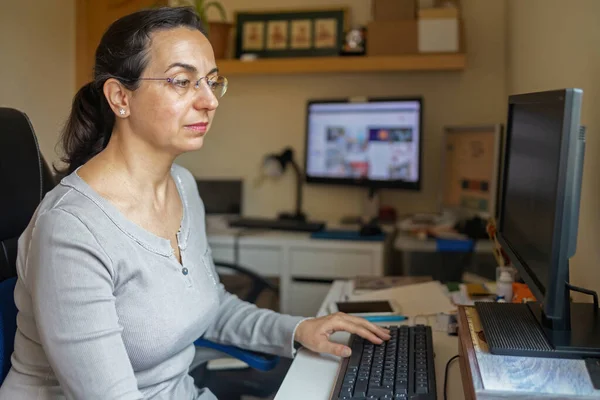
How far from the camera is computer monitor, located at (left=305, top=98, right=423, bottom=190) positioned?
9.16ft

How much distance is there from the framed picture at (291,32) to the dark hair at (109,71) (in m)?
1.76

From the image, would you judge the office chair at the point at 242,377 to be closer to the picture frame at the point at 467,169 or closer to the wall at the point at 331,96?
the picture frame at the point at 467,169

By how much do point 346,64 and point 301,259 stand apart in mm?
913

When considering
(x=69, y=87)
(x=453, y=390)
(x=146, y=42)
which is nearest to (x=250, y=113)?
(x=69, y=87)

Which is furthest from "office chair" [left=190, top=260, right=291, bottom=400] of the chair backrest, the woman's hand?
the chair backrest

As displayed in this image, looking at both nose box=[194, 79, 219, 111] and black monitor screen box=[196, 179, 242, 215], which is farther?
black monitor screen box=[196, 179, 242, 215]

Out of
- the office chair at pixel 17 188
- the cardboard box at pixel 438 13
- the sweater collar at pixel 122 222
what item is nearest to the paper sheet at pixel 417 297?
the office chair at pixel 17 188

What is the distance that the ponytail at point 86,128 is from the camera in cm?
131

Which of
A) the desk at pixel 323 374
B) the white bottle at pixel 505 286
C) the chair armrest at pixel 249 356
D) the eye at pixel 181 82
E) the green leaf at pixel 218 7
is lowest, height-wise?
the chair armrest at pixel 249 356

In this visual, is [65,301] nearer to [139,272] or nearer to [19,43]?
[139,272]

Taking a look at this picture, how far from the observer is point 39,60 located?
2.89 metres

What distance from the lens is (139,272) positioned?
44.4 inches

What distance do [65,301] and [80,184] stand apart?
240 millimetres

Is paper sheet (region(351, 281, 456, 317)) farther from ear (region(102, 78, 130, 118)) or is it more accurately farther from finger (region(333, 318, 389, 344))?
ear (region(102, 78, 130, 118))
